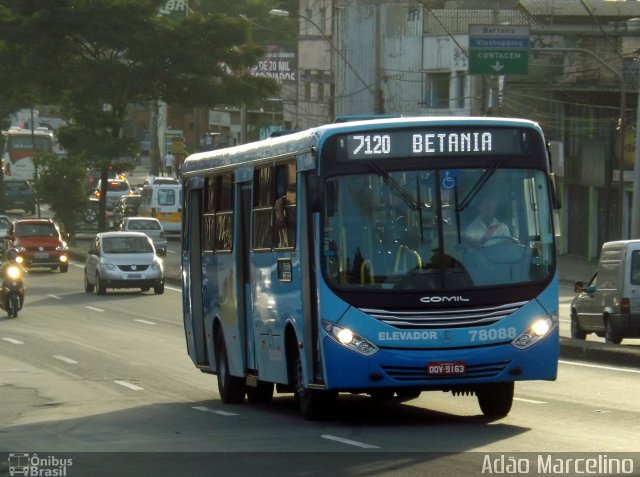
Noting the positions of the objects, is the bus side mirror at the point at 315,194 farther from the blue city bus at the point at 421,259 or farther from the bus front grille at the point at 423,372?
the bus front grille at the point at 423,372

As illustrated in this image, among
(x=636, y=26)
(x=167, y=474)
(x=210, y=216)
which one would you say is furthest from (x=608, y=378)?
(x=636, y=26)

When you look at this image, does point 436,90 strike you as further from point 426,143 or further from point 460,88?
point 426,143

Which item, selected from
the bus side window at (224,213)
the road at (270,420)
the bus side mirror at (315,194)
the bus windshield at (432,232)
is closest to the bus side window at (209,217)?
the bus side window at (224,213)

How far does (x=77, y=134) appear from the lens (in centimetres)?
6750

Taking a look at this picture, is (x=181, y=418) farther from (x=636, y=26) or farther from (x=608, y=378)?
(x=636, y=26)

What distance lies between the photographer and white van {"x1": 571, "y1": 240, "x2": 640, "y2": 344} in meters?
26.1

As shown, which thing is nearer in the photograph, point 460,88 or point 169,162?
point 460,88

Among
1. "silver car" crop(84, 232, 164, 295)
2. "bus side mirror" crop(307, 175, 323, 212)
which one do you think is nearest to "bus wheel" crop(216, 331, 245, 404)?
"bus side mirror" crop(307, 175, 323, 212)

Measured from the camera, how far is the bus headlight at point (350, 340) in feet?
46.2

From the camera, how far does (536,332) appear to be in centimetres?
1439

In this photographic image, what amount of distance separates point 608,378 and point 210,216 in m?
5.32

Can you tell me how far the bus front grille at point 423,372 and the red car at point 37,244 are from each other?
40.0m

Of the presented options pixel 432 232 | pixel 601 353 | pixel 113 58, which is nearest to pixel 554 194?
pixel 432 232

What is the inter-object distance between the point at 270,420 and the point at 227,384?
253 cm
